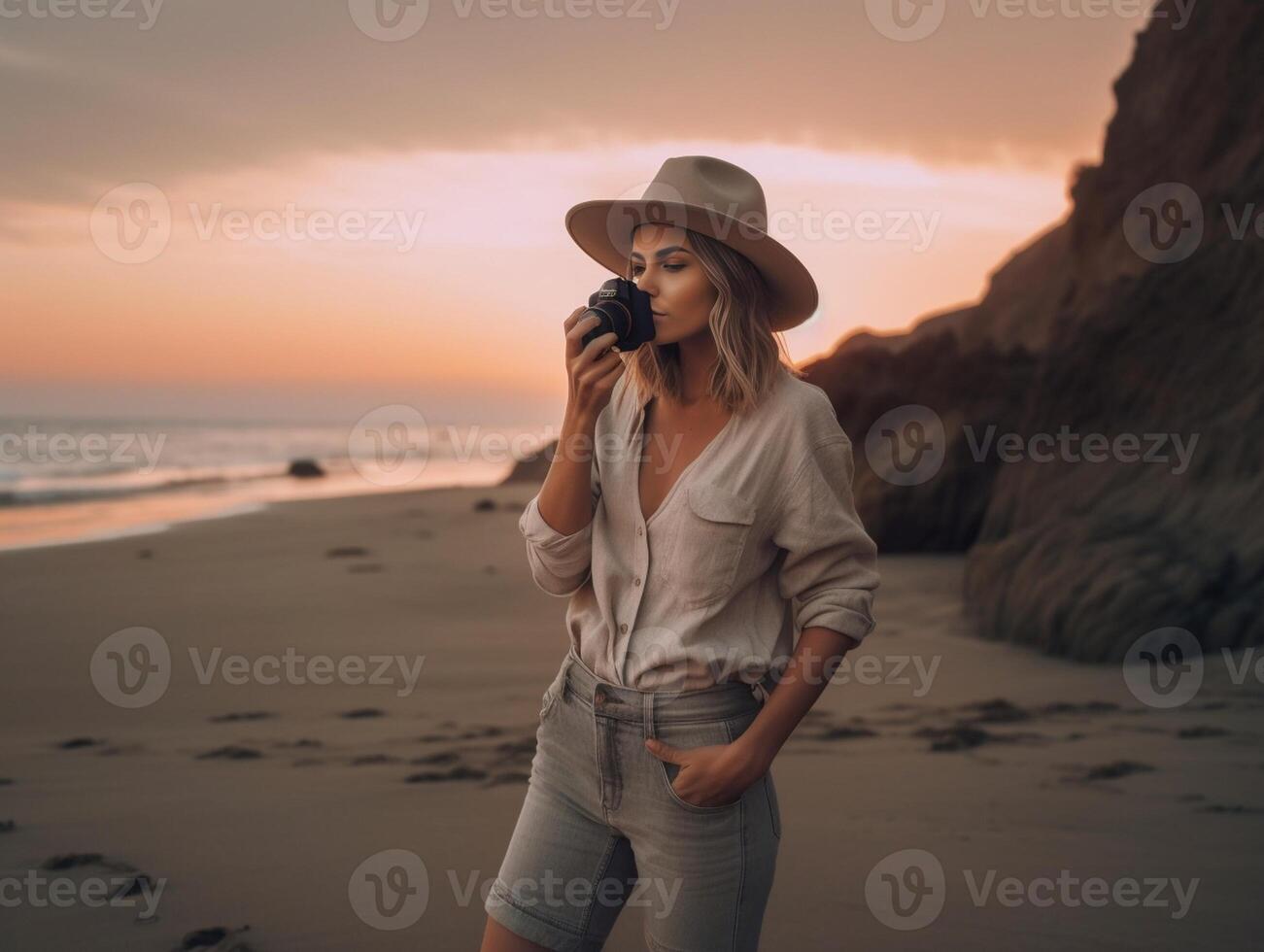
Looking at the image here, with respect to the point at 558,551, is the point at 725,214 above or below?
above

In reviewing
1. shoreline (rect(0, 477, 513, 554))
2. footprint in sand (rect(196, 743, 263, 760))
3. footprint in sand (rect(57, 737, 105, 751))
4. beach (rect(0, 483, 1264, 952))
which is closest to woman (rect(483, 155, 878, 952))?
beach (rect(0, 483, 1264, 952))

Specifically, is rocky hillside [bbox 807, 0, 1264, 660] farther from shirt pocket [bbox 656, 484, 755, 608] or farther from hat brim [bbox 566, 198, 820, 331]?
shirt pocket [bbox 656, 484, 755, 608]

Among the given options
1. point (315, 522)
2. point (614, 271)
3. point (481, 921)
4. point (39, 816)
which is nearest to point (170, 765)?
point (39, 816)

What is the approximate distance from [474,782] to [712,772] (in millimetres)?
3023

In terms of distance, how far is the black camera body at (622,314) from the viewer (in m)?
2.26

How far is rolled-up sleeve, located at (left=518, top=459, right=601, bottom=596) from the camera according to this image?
7.93ft

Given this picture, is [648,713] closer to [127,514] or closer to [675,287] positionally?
[675,287]

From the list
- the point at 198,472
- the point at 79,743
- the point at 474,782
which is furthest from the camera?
the point at 198,472

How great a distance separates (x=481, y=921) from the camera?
3.87 metres

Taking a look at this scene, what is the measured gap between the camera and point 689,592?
2.31m

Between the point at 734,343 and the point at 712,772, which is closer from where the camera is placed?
the point at 712,772

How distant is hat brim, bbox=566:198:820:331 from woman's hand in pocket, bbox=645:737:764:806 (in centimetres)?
89

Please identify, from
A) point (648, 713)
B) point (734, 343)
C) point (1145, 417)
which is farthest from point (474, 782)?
point (1145, 417)

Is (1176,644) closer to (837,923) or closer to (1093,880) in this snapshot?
(1093,880)
